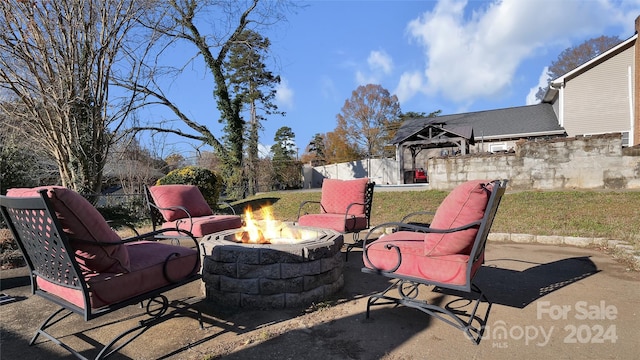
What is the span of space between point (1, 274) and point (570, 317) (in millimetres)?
5963

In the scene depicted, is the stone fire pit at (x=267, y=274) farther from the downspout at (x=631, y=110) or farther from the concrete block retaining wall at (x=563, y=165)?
the downspout at (x=631, y=110)

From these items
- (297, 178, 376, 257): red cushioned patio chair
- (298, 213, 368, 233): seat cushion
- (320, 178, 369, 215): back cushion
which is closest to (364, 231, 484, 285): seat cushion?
(298, 213, 368, 233): seat cushion

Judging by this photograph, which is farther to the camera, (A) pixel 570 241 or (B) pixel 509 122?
(B) pixel 509 122

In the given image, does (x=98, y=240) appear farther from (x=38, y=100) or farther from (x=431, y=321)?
(x=38, y=100)

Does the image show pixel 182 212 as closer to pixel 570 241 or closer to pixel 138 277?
pixel 138 277

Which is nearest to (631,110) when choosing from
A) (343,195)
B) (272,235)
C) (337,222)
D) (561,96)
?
(561,96)

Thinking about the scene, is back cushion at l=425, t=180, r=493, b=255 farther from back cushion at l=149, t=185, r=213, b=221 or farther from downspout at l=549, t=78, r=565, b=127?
downspout at l=549, t=78, r=565, b=127

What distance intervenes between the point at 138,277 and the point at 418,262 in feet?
6.39

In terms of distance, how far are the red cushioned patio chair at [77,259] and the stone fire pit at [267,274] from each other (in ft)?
2.02

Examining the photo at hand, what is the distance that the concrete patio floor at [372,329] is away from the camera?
2109mm

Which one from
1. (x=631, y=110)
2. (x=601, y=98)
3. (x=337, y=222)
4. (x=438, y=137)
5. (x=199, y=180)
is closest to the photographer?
(x=337, y=222)

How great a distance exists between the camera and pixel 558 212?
21.5 feet

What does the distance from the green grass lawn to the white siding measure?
10000mm

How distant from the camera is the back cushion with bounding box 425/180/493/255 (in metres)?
2.21
